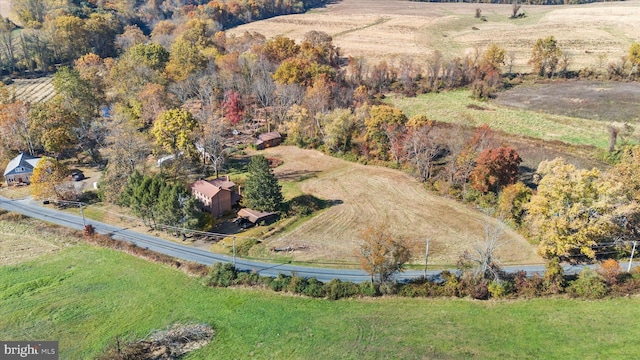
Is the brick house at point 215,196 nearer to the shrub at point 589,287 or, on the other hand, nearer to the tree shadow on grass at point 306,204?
the tree shadow on grass at point 306,204

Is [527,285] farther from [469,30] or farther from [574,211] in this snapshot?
[469,30]

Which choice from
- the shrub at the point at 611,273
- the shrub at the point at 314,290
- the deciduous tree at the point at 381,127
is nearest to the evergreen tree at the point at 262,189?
the shrub at the point at 314,290

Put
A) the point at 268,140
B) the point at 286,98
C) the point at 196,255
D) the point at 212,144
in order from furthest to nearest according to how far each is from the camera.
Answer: the point at 286,98, the point at 268,140, the point at 212,144, the point at 196,255

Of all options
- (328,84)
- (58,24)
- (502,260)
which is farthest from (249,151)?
(58,24)

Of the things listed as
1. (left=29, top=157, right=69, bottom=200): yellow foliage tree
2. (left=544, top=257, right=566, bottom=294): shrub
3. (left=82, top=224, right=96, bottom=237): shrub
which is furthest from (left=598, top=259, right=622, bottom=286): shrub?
(left=29, top=157, right=69, bottom=200): yellow foliage tree

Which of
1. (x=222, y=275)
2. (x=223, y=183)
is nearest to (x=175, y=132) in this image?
(x=223, y=183)

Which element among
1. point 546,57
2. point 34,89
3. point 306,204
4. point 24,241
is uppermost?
point 34,89

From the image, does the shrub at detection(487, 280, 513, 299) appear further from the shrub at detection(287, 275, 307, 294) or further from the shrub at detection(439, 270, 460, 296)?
the shrub at detection(287, 275, 307, 294)
